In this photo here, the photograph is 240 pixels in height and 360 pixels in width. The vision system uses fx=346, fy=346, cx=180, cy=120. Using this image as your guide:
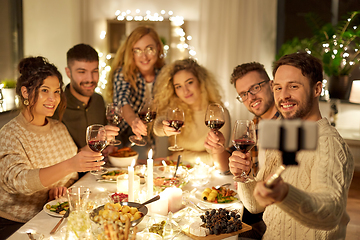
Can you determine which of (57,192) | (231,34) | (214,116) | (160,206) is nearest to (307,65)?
(214,116)

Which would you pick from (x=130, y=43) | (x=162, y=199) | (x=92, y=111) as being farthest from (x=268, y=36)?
(x=162, y=199)

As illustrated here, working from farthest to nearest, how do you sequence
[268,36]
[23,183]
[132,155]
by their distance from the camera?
[268,36] < [132,155] < [23,183]

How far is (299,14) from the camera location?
4855 mm

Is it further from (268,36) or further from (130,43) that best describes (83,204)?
(268,36)

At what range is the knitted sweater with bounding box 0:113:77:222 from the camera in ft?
5.76

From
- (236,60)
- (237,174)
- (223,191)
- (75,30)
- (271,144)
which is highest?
(75,30)

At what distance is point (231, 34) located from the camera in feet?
15.1

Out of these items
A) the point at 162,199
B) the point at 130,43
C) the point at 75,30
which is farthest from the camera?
the point at 75,30

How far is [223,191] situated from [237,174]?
1.22 ft

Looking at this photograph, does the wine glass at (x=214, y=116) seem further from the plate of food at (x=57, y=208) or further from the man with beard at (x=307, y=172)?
the plate of food at (x=57, y=208)

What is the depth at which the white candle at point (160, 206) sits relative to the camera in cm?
159

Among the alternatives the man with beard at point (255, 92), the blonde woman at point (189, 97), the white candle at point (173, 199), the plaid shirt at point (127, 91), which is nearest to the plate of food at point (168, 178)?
the white candle at point (173, 199)

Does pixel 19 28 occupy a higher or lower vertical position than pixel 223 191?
higher

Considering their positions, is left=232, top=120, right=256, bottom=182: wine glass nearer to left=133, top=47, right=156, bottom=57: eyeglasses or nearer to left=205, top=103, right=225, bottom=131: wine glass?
left=205, top=103, right=225, bottom=131: wine glass
